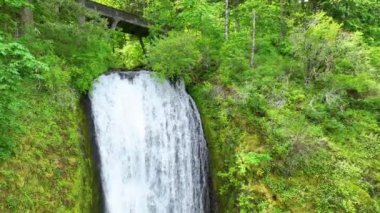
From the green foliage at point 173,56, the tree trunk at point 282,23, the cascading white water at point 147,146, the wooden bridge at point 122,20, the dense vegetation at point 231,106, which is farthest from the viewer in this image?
the tree trunk at point 282,23

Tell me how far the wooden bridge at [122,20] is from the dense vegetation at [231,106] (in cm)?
148

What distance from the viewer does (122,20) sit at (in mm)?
18125

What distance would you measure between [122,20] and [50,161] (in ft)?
31.3

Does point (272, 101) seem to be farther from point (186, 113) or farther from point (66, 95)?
point (66, 95)

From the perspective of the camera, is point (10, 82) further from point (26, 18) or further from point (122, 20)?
point (122, 20)

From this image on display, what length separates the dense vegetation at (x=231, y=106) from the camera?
10000mm

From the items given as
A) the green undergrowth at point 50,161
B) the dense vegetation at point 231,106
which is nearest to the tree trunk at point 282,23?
the dense vegetation at point 231,106

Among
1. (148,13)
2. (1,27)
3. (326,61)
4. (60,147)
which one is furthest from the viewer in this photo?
(148,13)

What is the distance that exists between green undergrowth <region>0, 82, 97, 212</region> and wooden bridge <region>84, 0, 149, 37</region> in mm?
5920

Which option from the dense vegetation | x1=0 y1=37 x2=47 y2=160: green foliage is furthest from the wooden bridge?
x1=0 y1=37 x2=47 y2=160: green foliage

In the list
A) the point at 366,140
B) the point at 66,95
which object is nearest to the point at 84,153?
the point at 66,95

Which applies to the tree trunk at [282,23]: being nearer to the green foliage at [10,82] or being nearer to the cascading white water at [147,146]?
the cascading white water at [147,146]

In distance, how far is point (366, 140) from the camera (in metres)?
13.1

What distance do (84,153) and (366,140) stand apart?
29.8 ft
